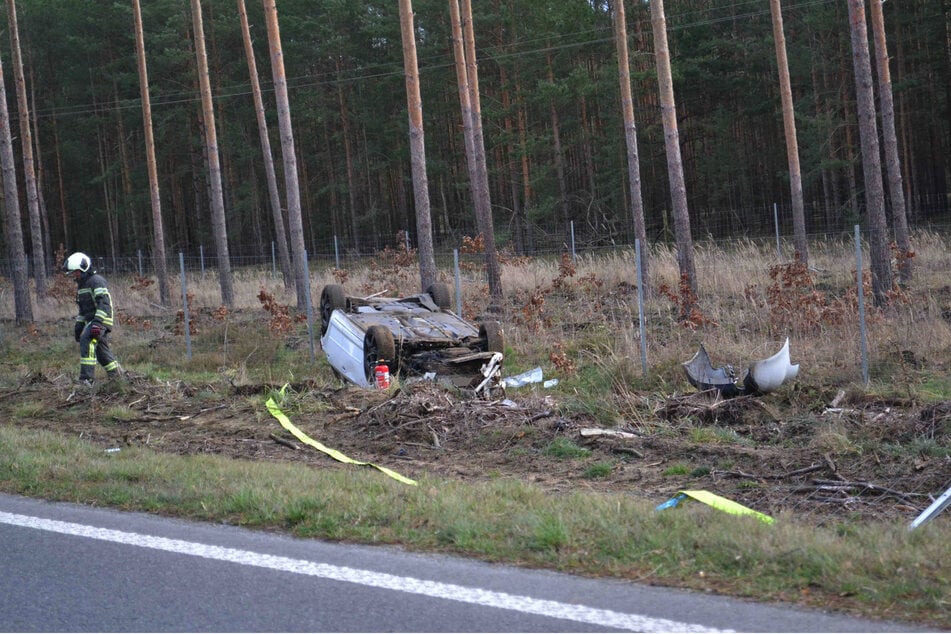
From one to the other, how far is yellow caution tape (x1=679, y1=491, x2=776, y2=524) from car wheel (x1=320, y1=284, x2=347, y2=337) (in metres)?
7.44

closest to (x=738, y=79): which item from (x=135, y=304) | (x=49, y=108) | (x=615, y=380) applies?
(x=135, y=304)

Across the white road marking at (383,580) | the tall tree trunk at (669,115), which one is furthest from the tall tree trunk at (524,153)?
the white road marking at (383,580)

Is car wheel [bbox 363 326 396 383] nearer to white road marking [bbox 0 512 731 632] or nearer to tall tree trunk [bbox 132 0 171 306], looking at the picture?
white road marking [bbox 0 512 731 632]

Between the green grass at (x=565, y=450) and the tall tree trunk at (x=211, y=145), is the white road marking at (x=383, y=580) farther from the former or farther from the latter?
the tall tree trunk at (x=211, y=145)

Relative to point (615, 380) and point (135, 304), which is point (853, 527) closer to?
point (615, 380)

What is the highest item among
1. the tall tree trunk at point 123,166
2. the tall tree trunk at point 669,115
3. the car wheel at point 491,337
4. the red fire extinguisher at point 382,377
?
the tall tree trunk at point 123,166

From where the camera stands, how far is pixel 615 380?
1150cm

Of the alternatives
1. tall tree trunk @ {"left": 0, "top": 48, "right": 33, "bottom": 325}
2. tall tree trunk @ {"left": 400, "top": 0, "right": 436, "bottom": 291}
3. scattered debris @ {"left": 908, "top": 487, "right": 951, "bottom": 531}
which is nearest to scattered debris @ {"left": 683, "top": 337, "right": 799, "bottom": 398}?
scattered debris @ {"left": 908, "top": 487, "right": 951, "bottom": 531}

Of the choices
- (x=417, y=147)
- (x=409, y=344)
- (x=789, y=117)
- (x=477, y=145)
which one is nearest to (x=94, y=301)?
(x=409, y=344)

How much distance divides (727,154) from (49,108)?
3669cm

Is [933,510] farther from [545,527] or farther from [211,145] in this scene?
[211,145]

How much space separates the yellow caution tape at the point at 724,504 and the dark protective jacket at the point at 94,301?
9.30 m

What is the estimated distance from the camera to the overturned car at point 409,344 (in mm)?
11445

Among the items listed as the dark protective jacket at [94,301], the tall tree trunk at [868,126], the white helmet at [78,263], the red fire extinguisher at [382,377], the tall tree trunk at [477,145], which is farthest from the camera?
the tall tree trunk at [477,145]
